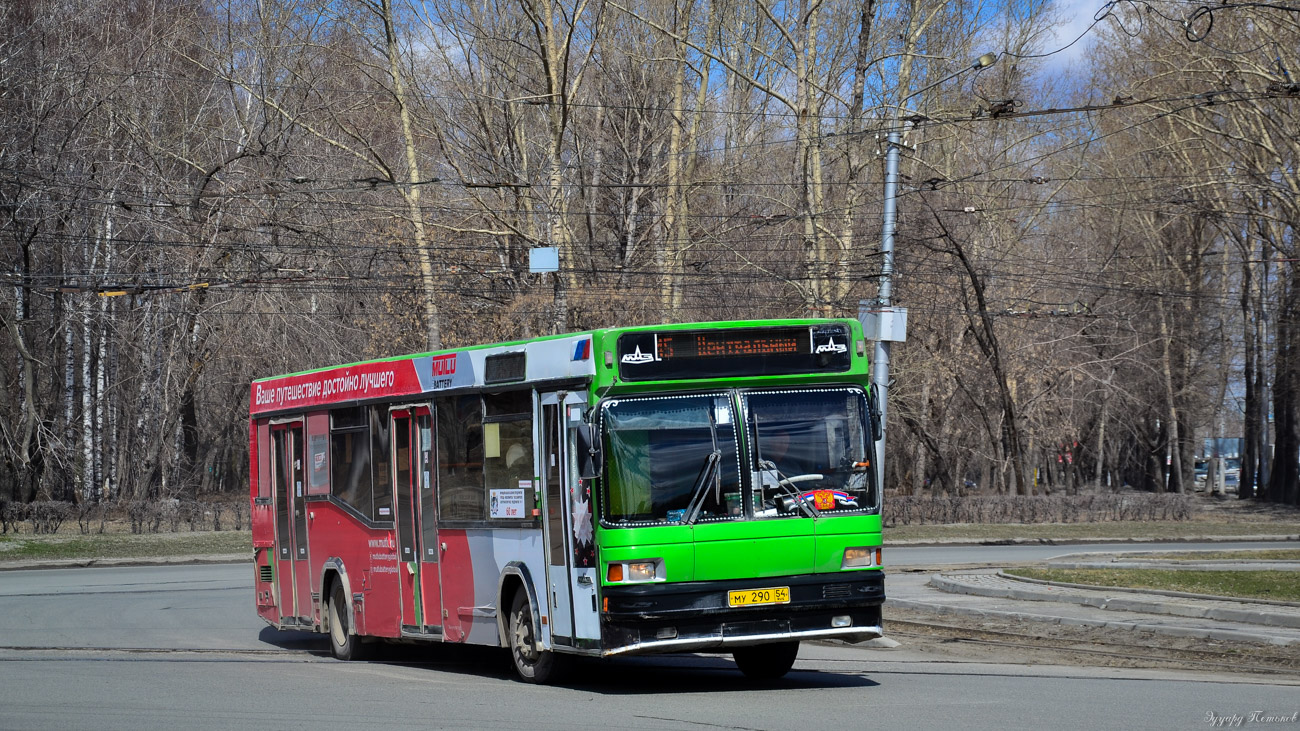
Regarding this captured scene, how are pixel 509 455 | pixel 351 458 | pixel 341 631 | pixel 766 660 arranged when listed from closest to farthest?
1. pixel 509 455
2. pixel 766 660
3. pixel 351 458
4. pixel 341 631

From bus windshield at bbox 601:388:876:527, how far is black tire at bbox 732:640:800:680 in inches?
65.1

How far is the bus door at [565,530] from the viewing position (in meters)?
10.7

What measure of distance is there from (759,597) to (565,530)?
1615mm

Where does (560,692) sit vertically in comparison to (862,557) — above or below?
below

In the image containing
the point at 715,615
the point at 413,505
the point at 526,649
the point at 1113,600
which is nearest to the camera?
the point at 715,615

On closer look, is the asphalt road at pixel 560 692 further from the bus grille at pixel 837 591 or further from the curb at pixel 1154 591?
the curb at pixel 1154 591

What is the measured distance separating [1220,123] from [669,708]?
47274 mm

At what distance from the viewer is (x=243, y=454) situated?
6625 cm

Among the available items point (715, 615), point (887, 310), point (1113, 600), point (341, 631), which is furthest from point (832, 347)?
point (1113, 600)

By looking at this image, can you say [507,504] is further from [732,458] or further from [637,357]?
[732,458]

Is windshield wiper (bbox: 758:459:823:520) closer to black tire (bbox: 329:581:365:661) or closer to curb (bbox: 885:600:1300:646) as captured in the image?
Answer: curb (bbox: 885:600:1300:646)

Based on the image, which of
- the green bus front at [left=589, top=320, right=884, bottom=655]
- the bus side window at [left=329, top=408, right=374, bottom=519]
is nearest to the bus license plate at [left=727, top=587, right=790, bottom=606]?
the green bus front at [left=589, top=320, right=884, bottom=655]

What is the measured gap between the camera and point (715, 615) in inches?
414

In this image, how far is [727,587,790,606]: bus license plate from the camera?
1061 centimetres
